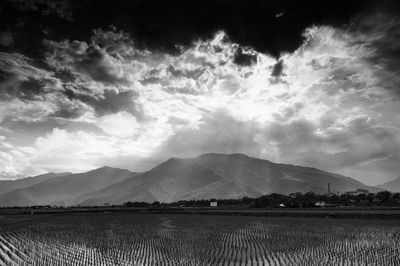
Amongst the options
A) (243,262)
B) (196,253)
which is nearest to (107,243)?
(196,253)

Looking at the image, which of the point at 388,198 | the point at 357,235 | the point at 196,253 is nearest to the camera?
the point at 196,253

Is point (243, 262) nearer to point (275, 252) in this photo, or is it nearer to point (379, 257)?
point (275, 252)

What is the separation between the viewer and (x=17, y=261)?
23375 millimetres

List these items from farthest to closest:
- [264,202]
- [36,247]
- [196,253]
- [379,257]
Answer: [264,202]
[36,247]
[196,253]
[379,257]

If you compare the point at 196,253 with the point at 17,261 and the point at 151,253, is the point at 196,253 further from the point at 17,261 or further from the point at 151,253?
the point at 17,261

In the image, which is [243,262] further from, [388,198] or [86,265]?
[388,198]

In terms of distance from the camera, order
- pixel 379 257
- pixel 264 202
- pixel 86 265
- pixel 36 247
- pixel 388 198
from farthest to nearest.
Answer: pixel 264 202 < pixel 388 198 < pixel 36 247 < pixel 379 257 < pixel 86 265

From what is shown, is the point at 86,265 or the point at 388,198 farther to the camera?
the point at 388,198

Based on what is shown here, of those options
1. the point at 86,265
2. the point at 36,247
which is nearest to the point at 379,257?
the point at 86,265

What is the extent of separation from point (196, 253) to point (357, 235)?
1983 cm

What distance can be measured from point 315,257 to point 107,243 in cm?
1859

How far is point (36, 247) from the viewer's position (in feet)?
100

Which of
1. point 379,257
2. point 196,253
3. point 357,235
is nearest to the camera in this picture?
point 379,257

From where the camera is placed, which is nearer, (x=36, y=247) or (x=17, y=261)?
(x=17, y=261)
